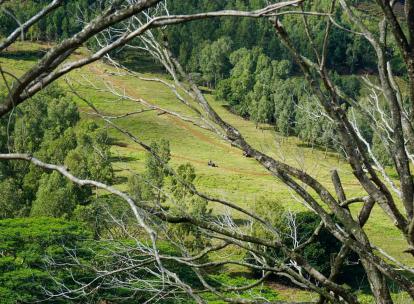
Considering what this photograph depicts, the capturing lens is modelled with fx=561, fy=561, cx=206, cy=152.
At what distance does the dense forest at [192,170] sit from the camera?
3.25 meters

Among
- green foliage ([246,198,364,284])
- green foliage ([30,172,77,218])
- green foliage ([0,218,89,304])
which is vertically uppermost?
green foliage ([0,218,89,304])

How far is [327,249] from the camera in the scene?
32625 mm

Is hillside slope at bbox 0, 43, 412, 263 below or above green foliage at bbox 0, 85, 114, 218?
below

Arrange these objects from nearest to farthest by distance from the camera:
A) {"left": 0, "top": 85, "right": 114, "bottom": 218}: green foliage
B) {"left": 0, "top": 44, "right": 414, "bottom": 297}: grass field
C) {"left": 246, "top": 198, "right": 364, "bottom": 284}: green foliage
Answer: {"left": 246, "top": 198, "right": 364, "bottom": 284}: green foliage, {"left": 0, "top": 85, "right": 114, "bottom": 218}: green foliage, {"left": 0, "top": 44, "right": 414, "bottom": 297}: grass field

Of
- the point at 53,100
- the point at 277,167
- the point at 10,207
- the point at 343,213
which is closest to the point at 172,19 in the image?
the point at 277,167

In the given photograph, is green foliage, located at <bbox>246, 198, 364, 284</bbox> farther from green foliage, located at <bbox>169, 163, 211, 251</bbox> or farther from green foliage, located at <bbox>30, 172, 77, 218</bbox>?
green foliage, located at <bbox>30, 172, 77, 218</bbox>

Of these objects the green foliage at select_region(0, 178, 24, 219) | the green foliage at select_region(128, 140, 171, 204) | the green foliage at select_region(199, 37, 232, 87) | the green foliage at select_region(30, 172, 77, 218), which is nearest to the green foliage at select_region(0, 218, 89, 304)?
the green foliage at select_region(128, 140, 171, 204)

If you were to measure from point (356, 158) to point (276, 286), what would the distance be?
30.5m

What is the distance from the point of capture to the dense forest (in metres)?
3.25

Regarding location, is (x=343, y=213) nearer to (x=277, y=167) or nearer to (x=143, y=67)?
(x=277, y=167)

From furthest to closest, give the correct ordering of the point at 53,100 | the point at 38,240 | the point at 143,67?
the point at 143,67
the point at 53,100
the point at 38,240

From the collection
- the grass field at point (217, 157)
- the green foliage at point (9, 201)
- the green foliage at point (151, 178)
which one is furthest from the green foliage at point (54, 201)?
the grass field at point (217, 157)

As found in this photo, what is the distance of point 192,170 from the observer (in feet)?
118

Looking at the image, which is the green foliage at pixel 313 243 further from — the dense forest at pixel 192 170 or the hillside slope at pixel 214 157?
the hillside slope at pixel 214 157
